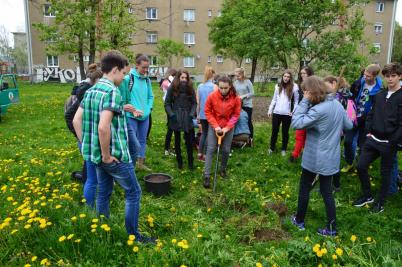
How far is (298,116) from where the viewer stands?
398 cm

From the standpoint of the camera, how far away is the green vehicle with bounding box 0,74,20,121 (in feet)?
38.0

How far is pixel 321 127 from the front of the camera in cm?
390

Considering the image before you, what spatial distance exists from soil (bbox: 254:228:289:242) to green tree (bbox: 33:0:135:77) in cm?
1205

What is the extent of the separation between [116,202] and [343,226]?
3.09 m

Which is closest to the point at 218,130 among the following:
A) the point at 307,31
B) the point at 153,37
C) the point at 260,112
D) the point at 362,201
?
the point at 362,201

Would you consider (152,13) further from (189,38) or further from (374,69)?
(374,69)

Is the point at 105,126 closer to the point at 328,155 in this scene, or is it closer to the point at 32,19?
the point at 328,155

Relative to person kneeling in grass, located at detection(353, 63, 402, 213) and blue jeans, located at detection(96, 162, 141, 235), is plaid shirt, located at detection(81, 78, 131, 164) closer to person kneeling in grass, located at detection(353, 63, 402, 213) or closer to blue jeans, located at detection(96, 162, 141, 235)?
blue jeans, located at detection(96, 162, 141, 235)

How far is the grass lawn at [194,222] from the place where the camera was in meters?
3.29

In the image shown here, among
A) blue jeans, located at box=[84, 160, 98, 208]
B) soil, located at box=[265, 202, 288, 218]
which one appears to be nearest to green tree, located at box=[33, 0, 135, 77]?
blue jeans, located at box=[84, 160, 98, 208]

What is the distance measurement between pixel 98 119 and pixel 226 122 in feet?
9.82

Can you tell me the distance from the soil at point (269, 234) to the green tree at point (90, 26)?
1205 cm

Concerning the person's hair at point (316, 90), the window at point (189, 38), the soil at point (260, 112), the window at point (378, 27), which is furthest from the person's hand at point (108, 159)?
the window at point (378, 27)

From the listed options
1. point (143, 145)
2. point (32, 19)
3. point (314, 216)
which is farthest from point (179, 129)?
point (32, 19)
